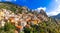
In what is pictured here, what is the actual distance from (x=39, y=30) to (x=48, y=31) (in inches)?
Result: 159

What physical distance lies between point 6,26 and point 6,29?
242 cm

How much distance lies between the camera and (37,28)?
62594mm

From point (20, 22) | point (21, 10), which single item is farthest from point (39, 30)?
point (21, 10)

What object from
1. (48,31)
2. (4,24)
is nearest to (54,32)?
(48,31)

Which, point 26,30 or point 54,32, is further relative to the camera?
point 54,32

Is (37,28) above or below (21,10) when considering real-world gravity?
below

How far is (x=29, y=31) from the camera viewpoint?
5659cm

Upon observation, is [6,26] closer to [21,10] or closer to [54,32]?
[54,32]

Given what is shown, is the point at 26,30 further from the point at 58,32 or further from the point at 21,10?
the point at 21,10

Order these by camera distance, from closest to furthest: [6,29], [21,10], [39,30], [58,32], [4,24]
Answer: [6,29] → [4,24] → [39,30] → [58,32] → [21,10]

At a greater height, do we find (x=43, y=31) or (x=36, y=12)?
(x=36, y=12)

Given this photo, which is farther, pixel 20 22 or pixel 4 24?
pixel 20 22

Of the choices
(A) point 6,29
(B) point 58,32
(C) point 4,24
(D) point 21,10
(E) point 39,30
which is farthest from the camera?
(D) point 21,10

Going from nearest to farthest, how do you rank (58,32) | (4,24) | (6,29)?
(6,29) < (4,24) < (58,32)
